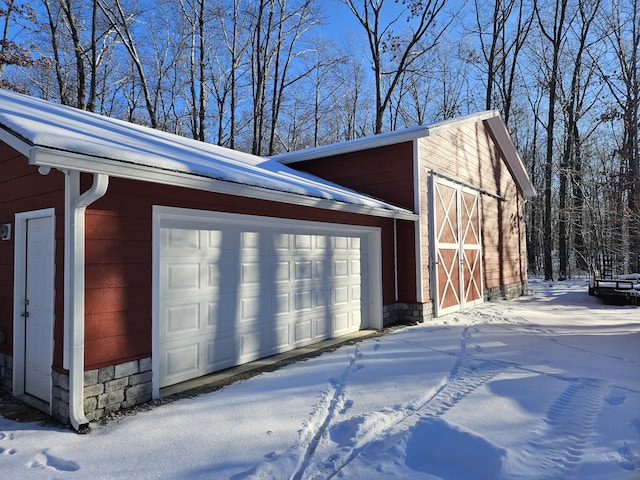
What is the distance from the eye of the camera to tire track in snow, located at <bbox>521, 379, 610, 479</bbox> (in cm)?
283

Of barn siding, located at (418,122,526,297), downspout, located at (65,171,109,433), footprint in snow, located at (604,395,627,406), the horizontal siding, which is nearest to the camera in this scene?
downspout, located at (65,171,109,433)

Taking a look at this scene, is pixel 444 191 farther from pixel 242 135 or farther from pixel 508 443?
pixel 242 135

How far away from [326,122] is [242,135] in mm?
4937

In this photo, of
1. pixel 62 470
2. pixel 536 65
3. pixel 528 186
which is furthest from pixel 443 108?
pixel 62 470

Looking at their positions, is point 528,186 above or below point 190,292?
above

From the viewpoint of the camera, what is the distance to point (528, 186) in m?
15.0

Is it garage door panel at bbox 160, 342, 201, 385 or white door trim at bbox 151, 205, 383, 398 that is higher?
white door trim at bbox 151, 205, 383, 398

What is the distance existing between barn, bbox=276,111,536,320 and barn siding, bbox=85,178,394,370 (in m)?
5.19

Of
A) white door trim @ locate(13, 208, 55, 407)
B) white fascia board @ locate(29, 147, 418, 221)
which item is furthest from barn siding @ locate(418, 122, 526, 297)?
white door trim @ locate(13, 208, 55, 407)

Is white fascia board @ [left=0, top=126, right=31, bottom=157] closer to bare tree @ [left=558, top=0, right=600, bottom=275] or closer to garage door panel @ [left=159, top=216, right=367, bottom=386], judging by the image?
garage door panel @ [left=159, top=216, right=367, bottom=386]

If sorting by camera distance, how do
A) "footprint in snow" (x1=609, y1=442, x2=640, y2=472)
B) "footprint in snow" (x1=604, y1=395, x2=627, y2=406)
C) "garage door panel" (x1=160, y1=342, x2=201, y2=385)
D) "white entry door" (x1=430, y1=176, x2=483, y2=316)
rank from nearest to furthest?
"footprint in snow" (x1=609, y1=442, x2=640, y2=472), "footprint in snow" (x1=604, y1=395, x2=627, y2=406), "garage door panel" (x1=160, y1=342, x2=201, y2=385), "white entry door" (x1=430, y1=176, x2=483, y2=316)

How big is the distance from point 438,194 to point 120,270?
6939 mm

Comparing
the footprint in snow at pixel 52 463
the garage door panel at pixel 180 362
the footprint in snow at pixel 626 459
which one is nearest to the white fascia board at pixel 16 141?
the footprint in snow at pixel 52 463

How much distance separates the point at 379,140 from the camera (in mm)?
8625
